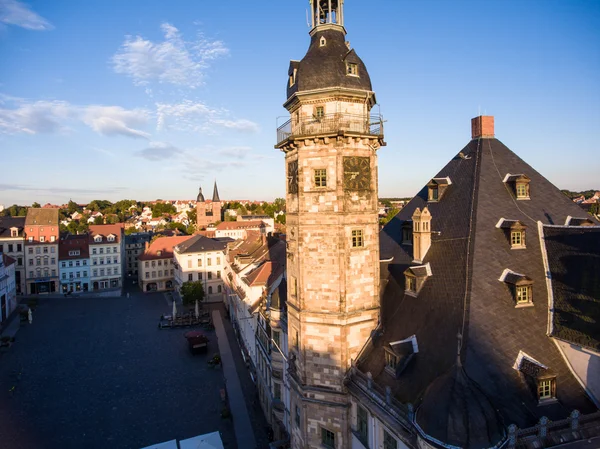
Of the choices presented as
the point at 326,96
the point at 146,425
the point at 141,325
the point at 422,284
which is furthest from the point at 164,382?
the point at 326,96

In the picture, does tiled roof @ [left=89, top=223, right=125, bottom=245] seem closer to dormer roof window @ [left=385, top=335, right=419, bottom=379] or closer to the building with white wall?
the building with white wall

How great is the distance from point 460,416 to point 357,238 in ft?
31.9

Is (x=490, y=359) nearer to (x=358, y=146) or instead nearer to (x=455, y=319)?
(x=455, y=319)

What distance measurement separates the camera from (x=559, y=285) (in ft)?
61.7

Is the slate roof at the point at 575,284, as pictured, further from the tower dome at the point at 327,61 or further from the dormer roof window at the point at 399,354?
the tower dome at the point at 327,61

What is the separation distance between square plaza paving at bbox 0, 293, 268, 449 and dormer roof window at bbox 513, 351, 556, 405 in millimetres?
22641

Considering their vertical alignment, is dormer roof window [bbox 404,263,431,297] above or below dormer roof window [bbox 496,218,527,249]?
below

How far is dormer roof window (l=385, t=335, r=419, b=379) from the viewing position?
1856cm

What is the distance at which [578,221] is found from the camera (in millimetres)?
21500

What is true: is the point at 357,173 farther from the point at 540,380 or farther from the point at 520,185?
the point at 540,380

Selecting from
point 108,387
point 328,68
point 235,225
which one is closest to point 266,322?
point 108,387

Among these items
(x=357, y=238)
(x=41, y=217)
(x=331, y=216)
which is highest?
(x=41, y=217)

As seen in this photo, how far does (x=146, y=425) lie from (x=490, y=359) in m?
30.2

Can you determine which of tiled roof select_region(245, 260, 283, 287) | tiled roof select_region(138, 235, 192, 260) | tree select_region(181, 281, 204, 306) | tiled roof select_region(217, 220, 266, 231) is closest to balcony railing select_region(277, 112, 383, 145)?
tiled roof select_region(245, 260, 283, 287)
